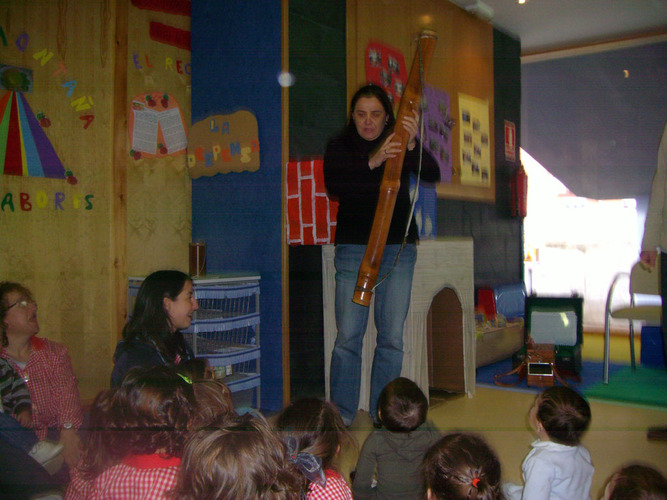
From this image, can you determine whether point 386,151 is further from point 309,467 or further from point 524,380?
point 524,380

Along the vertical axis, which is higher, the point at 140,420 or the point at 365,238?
the point at 365,238

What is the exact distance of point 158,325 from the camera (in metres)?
1.01

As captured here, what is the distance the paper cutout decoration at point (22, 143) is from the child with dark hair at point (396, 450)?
126cm

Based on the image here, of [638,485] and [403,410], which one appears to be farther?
[403,410]

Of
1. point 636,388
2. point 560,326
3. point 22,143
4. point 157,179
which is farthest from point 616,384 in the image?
point 22,143

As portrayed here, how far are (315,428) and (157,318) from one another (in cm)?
41

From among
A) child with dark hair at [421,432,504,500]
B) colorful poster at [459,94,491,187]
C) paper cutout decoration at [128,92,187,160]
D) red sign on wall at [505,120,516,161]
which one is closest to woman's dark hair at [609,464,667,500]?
child with dark hair at [421,432,504,500]

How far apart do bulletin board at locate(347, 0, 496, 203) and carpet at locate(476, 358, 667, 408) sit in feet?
3.07

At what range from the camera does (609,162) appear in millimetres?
2930

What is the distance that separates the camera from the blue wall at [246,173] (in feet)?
5.81

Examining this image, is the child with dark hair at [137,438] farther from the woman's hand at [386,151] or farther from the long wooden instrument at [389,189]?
the woman's hand at [386,151]

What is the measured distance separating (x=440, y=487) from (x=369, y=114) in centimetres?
98

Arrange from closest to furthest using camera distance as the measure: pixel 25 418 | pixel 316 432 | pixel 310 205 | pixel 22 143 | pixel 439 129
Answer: pixel 316 432
pixel 25 418
pixel 22 143
pixel 310 205
pixel 439 129

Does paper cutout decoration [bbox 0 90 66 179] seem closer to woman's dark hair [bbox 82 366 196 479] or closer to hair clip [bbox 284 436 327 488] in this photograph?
woman's dark hair [bbox 82 366 196 479]
